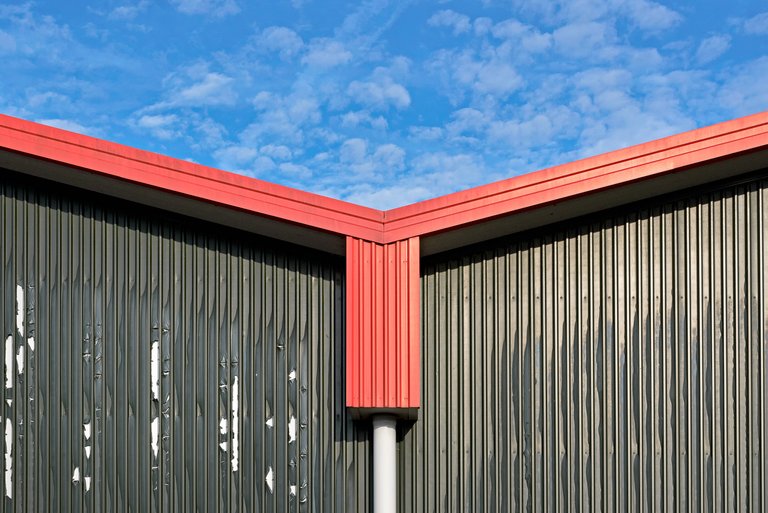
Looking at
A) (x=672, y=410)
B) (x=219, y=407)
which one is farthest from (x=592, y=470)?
(x=219, y=407)

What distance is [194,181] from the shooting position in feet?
29.8

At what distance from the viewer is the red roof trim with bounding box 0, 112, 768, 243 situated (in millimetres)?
8906

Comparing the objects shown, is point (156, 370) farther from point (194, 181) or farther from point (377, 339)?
point (377, 339)

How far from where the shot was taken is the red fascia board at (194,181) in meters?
9.08

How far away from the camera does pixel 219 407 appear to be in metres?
9.48

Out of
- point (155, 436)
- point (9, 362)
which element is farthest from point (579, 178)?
point (9, 362)

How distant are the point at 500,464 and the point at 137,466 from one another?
4.22 metres

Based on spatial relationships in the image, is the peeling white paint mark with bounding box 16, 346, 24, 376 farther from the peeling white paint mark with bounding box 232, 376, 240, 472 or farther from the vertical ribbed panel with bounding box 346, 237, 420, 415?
the vertical ribbed panel with bounding box 346, 237, 420, 415

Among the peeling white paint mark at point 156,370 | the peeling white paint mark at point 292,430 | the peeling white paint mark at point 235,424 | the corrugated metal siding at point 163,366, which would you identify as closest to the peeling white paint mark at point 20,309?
the corrugated metal siding at point 163,366

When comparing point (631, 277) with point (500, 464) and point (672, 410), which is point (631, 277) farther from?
point (500, 464)

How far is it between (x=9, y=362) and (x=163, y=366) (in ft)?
5.96

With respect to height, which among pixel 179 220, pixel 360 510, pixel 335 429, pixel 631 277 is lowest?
pixel 360 510

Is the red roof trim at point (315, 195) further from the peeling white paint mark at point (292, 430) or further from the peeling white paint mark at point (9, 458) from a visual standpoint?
the peeling white paint mark at point (9, 458)

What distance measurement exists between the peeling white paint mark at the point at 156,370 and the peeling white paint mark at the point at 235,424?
0.89 metres
